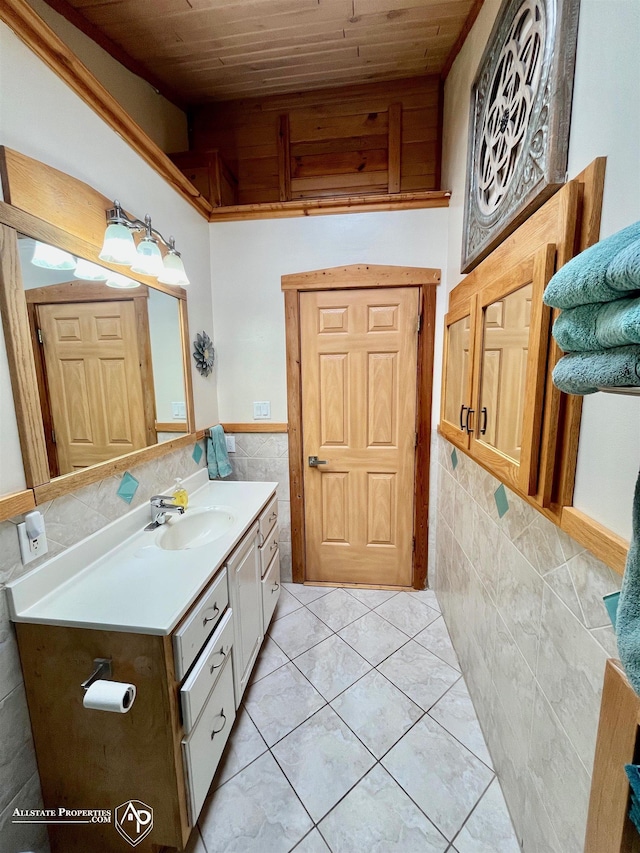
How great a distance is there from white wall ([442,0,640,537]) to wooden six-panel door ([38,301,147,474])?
1.50 metres

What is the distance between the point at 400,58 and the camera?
5.93 feet

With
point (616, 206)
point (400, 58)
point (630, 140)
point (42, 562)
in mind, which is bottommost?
point (42, 562)

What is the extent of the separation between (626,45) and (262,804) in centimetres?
222

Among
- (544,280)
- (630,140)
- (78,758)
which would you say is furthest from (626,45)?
(78,758)

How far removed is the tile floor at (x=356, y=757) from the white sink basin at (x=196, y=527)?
2.42 feet

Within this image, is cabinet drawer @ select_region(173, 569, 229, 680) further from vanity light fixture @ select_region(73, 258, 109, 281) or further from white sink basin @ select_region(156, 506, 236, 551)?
vanity light fixture @ select_region(73, 258, 109, 281)

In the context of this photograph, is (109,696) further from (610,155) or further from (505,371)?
(610,155)

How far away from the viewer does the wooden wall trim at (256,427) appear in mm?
2197

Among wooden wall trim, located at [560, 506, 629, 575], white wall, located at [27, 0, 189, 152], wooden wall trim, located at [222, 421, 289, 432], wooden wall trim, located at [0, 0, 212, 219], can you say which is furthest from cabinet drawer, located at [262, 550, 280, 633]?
white wall, located at [27, 0, 189, 152]

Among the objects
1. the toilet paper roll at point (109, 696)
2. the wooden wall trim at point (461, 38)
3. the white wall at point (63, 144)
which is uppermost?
the wooden wall trim at point (461, 38)

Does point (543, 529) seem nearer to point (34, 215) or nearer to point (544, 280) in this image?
point (544, 280)

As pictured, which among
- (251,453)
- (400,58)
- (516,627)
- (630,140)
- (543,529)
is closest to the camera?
(630,140)

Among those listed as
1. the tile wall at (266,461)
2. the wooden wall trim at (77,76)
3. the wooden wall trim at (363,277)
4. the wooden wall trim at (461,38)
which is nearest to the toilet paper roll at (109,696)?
the tile wall at (266,461)

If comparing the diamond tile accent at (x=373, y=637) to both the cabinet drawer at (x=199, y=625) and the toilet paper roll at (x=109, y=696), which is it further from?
the toilet paper roll at (x=109, y=696)
